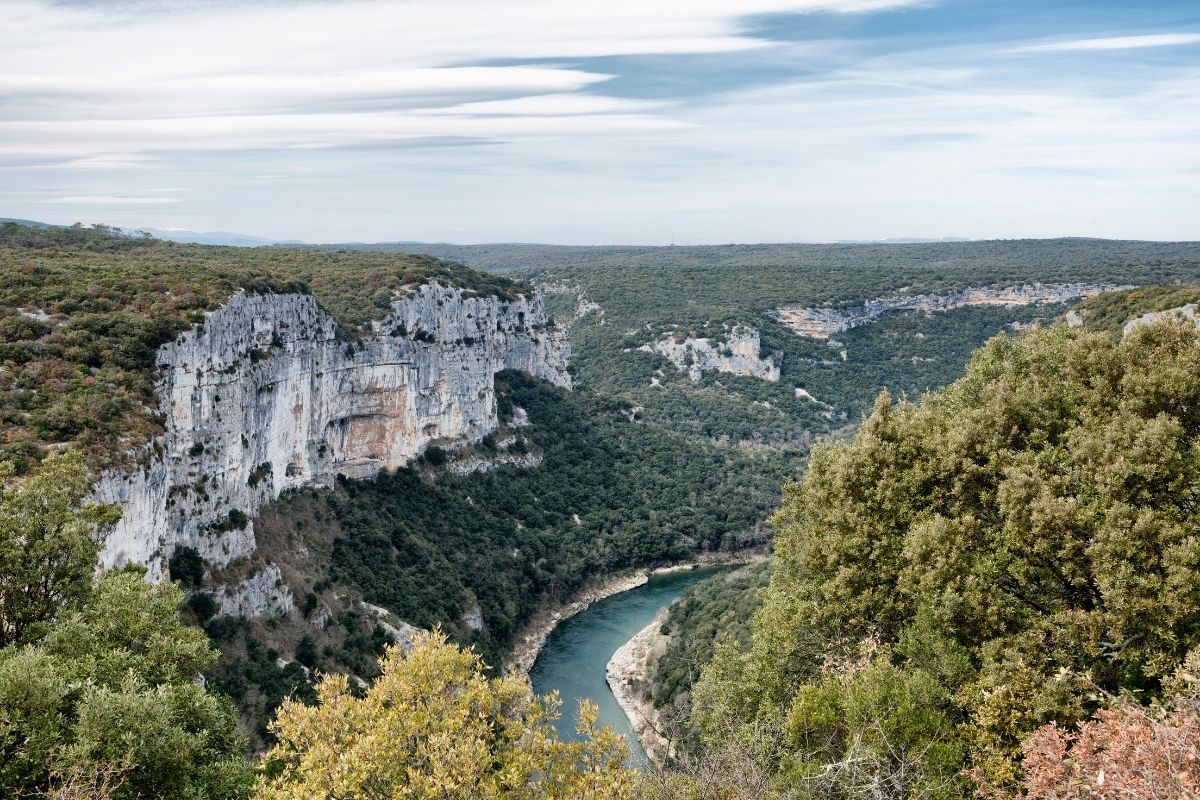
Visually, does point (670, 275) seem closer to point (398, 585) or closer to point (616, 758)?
point (398, 585)

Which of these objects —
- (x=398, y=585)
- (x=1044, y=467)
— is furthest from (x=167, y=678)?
(x=398, y=585)

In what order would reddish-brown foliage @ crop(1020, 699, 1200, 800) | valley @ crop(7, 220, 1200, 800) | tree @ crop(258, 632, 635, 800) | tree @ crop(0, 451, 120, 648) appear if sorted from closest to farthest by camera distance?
reddish-brown foliage @ crop(1020, 699, 1200, 800), tree @ crop(258, 632, 635, 800), tree @ crop(0, 451, 120, 648), valley @ crop(7, 220, 1200, 800)

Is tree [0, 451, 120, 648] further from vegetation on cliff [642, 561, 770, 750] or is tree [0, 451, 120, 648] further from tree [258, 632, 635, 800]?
vegetation on cliff [642, 561, 770, 750]

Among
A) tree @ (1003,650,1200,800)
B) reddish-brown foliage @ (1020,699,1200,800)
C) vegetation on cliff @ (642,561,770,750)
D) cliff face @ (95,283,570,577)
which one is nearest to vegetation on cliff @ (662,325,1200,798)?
tree @ (1003,650,1200,800)

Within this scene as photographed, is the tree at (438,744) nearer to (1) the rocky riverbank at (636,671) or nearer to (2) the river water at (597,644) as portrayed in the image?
(2) the river water at (597,644)

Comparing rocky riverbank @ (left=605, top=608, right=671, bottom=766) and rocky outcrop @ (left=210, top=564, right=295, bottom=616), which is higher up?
rocky outcrop @ (left=210, top=564, right=295, bottom=616)
